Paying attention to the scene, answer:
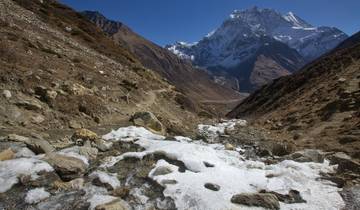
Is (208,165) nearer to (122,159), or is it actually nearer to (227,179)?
(227,179)

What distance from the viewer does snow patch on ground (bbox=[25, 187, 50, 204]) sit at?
10328 mm

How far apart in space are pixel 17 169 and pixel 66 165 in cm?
143

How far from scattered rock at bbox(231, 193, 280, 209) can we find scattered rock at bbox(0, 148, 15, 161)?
288 inches

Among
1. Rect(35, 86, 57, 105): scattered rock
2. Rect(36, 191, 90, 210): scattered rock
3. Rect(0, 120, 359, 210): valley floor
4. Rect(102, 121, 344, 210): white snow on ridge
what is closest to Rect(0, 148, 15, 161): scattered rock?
Rect(0, 120, 359, 210): valley floor

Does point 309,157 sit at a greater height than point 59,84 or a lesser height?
greater

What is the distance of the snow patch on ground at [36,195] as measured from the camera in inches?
407

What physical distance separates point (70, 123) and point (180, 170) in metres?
8.41

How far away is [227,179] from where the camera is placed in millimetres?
11820

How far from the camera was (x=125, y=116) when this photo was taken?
76.8 feet

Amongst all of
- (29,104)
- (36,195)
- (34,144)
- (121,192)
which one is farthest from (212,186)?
(29,104)

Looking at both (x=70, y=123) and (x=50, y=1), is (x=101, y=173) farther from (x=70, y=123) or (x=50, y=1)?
(x=50, y=1)

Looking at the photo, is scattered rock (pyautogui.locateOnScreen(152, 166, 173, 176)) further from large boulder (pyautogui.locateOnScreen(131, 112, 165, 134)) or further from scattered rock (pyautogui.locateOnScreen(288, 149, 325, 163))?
large boulder (pyautogui.locateOnScreen(131, 112, 165, 134))

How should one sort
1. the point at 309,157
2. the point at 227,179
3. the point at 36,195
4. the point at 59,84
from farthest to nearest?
1. the point at 59,84
2. the point at 309,157
3. the point at 227,179
4. the point at 36,195

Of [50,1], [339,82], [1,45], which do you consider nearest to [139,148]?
[1,45]
